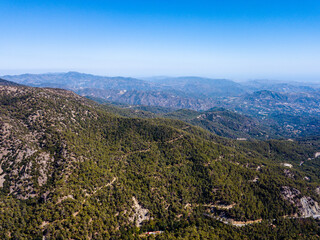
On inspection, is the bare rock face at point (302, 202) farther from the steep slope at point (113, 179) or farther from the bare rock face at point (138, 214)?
the bare rock face at point (138, 214)

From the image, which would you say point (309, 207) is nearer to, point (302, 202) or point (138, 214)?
point (302, 202)

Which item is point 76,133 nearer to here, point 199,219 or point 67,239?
point 67,239

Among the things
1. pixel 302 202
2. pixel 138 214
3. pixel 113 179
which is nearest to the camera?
pixel 138 214

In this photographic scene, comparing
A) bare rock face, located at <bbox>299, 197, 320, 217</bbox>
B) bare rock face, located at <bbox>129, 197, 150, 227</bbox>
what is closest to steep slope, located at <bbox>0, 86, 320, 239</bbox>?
bare rock face, located at <bbox>129, 197, 150, 227</bbox>

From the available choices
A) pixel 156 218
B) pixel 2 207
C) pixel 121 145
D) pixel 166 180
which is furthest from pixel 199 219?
pixel 2 207

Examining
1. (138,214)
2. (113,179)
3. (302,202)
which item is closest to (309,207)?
(302,202)
